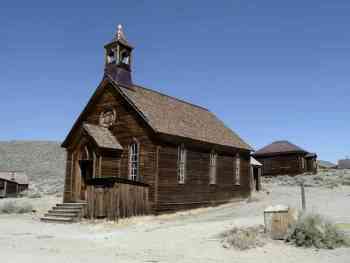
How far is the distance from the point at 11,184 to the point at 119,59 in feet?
101

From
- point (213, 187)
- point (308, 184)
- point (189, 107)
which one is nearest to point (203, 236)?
point (213, 187)

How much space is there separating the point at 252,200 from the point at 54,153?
240ft

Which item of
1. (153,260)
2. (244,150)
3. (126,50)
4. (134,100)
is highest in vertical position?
(126,50)

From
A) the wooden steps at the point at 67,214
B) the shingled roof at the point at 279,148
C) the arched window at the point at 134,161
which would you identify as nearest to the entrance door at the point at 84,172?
the wooden steps at the point at 67,214

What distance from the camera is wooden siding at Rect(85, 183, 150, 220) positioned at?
18109mm

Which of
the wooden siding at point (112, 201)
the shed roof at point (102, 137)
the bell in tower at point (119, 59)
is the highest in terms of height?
the bell in tower at point (119, 59)

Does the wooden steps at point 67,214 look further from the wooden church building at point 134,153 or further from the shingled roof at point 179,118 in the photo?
the shingled roof at point 179,118

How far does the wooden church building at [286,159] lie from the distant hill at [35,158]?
35.2 m

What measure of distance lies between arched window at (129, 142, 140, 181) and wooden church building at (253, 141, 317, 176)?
32.3 m

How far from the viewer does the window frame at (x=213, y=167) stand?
25.0 meters

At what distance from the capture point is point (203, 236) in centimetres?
1303

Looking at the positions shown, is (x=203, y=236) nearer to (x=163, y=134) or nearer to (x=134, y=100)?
(x=163, y=134)

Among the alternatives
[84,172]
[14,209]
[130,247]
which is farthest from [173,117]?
[130,247]

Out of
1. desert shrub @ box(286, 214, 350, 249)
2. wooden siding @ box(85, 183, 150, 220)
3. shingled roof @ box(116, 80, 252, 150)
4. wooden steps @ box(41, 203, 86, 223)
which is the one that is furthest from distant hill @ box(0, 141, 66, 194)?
desert shrub @ box(286, 214, 350, 249)
